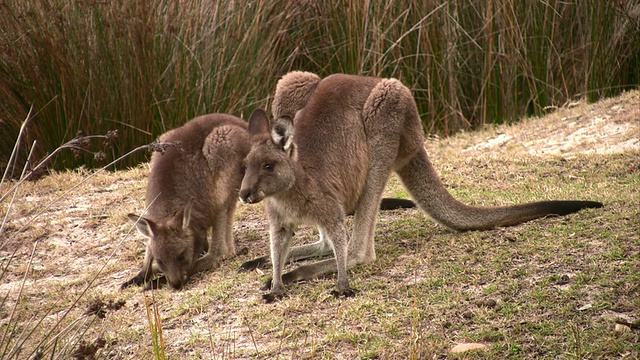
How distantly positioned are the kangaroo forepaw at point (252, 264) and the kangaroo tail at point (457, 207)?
1.08m

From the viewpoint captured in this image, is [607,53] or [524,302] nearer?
[524,302]

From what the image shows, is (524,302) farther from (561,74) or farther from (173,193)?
(561,74)

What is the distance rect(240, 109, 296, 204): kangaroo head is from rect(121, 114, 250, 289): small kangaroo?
1021mm

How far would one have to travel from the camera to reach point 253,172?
4.70m

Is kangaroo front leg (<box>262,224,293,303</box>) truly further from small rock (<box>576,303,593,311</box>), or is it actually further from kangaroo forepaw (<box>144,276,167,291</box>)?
small rock (<box>576,303,593,311</box>)

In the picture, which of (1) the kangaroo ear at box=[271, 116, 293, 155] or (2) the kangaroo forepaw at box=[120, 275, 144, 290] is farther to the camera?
(2) the kangaroo forepaw at box=[120, 275, 144, 290]

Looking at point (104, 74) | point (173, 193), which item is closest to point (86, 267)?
point (173, 193)

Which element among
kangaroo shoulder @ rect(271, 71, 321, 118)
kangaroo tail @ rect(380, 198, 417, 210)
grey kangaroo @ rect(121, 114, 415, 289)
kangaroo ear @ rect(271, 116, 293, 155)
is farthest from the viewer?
kangaroo tail @ rect(380, 198, 417, 210)

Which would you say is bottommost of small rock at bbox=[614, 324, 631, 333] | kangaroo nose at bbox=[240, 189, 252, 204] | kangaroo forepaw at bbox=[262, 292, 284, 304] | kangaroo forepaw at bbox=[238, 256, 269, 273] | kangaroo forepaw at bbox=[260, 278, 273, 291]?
kangaroo forepaw at bbox=[238, 256, 269, 273]

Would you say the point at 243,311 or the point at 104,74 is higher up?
the point at 104,74

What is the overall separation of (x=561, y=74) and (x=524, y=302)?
5.73m

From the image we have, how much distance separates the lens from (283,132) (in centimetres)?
474

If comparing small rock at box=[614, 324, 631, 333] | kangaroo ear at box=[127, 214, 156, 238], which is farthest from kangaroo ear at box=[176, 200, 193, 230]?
small rock at box=[614, 324, 631, 333]

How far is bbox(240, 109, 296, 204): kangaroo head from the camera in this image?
4637mm
